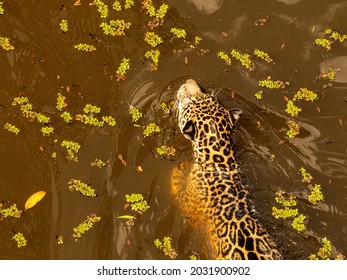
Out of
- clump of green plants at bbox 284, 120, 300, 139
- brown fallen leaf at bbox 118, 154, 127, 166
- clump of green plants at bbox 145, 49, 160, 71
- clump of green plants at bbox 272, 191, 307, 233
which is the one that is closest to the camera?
clump of green plants at bbox 272, 191, 307, 233

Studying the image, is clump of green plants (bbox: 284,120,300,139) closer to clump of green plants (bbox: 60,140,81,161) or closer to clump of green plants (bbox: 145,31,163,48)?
clump of green plants (bbox: 145,31,163,48)

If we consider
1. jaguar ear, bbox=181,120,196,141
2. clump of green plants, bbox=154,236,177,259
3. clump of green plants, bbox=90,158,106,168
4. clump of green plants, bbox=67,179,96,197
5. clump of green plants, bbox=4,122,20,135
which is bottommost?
clump of green plants, bbox=154,236,177,259

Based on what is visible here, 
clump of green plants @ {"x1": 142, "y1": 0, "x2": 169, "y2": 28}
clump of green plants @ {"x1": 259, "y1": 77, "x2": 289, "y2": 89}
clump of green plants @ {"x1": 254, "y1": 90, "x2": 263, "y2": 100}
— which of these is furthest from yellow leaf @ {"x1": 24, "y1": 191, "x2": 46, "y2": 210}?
clump of green plants @ {"x1": 259, "y1": 77, "x2": 289, "y2": 89}

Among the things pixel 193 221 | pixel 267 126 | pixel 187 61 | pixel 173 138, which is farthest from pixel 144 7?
pixel 193 221

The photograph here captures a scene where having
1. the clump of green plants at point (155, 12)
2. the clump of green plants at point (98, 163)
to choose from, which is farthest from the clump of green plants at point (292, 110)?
the clump of green plants at point (98, 163)

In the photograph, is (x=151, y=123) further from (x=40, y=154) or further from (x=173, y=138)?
(x=40, y=154)
